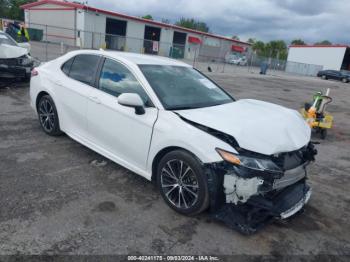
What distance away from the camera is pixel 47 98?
532 centimetres

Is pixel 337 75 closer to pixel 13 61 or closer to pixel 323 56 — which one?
pixel 323 56

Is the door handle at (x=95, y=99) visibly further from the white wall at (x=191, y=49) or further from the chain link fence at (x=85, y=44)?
the white wall at (x=191, y=49)

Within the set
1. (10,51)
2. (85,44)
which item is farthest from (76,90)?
(85,44)

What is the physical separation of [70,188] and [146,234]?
1329mm

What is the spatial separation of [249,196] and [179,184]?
0.83 metres

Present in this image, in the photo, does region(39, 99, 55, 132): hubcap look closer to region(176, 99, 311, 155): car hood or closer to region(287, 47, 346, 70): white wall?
region(176, 99, 311, 155): car hood

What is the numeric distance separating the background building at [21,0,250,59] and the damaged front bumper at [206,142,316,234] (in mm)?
21136

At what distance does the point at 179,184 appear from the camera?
3488 mm

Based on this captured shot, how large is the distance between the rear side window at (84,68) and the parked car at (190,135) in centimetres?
2

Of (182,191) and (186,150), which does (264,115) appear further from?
(182,191)

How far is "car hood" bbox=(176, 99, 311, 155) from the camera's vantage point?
3145 mm

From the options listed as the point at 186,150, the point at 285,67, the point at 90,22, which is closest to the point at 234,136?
the point at 186,150

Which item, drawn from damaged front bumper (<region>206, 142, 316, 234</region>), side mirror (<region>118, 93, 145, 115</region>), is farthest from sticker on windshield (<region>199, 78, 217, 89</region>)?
damaged front bumper (<region>206, 142, 316, 234</region>)

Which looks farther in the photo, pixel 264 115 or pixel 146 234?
pixel 264 115
